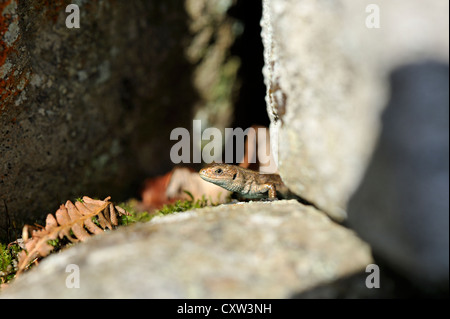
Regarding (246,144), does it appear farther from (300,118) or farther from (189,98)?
(300,118)

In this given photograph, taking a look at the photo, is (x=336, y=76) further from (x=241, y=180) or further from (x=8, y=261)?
(x=8, y=261)

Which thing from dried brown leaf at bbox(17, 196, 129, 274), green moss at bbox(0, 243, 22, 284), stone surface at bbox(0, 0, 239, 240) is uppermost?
stone surface at bbox(0, 0, 239, 240)

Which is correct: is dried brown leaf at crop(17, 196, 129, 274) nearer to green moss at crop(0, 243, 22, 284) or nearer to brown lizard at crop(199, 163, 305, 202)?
green moss at crop(0, 243, 22, 284)

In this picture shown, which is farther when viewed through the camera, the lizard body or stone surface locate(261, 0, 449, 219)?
the lizard body

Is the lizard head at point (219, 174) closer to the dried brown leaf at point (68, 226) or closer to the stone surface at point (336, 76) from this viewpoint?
the dried brown leaf at point (68, 226)

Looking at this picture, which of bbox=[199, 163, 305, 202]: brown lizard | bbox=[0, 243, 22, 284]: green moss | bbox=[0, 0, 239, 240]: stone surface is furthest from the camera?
bbox=[199, 163, 305, 202]: brown lizard

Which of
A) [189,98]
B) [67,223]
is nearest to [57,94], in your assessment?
[67,223]

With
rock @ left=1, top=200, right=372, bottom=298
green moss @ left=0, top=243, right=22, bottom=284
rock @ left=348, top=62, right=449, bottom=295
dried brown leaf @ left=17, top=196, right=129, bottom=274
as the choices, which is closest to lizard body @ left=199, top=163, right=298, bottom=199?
dried brown leaf @ left=17, top=196, right=129, bottom=274
